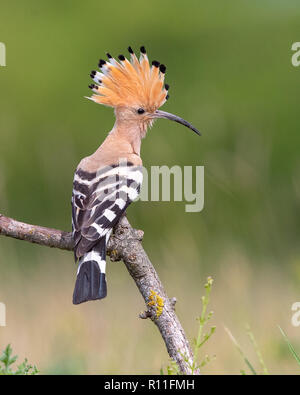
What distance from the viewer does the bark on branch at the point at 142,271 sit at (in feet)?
6.84

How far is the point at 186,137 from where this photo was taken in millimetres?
8414

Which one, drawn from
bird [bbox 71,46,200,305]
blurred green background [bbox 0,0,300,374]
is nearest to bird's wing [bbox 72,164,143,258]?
bird [bbox 71,46,200,305]

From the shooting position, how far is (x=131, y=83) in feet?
10.9

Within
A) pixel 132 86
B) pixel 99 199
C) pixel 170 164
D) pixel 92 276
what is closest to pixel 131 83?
pixel 132 86

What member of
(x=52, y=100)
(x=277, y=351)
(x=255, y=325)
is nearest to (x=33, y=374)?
(x=277, y=351)

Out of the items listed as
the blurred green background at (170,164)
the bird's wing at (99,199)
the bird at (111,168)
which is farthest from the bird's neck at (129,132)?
the blurred green background at (170,164)

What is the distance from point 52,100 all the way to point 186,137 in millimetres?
1762

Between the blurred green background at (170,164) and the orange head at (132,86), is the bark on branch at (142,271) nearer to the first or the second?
the blurred green background at (170,164)

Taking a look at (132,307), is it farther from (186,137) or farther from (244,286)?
(186,137)

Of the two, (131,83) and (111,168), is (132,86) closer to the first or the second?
(131,83)

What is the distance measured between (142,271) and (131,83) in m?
1.29

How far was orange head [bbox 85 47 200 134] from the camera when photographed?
3238mm

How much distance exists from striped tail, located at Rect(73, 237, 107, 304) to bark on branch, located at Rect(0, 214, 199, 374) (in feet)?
0.40
